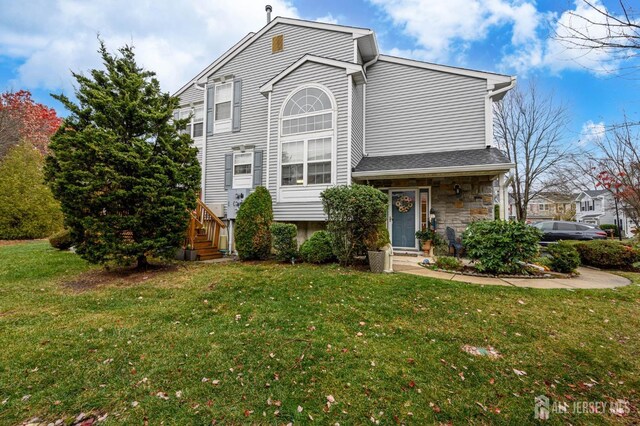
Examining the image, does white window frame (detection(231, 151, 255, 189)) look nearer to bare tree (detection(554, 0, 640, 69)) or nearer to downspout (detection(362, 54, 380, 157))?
downspout (detection(362, 54, 380, 157))

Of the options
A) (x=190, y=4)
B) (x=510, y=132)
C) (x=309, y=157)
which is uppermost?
(x=190, y=4)

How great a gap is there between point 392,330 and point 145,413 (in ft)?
8.68

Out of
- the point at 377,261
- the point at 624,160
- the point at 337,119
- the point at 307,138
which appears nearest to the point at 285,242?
the point at 377,261

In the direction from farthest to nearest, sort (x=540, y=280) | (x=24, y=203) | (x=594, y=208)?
(x=594, y=208) < (x=24, y=203) < (x=540, y=280)

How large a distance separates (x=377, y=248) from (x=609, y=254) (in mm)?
6858

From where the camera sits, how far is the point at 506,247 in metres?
5.96

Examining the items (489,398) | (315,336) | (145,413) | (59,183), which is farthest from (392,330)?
(59,183)

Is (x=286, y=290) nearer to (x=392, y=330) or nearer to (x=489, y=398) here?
(x=392, y=330)

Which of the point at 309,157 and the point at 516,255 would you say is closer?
the point at 516,255

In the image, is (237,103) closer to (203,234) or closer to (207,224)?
(207,224)

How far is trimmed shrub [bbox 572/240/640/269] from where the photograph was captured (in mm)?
7285

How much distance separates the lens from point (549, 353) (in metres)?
2.91
